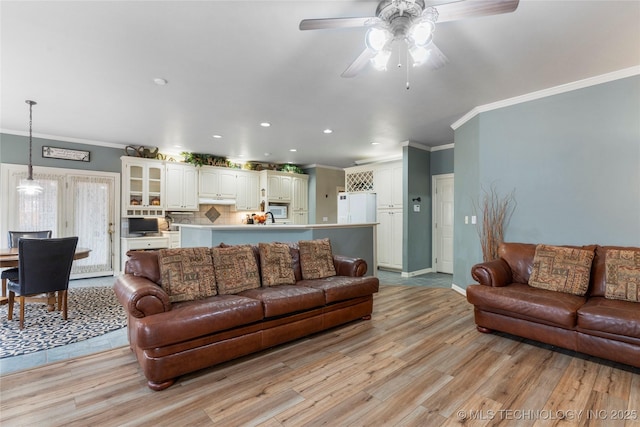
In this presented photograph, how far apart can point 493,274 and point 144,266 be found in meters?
3.44

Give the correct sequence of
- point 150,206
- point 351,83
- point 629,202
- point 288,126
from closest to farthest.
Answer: point 629,202 → point 351,83 → point 288,126 → point 150,206

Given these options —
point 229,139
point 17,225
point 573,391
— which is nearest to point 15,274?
point 17,225

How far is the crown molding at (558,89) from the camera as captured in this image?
3072 mm

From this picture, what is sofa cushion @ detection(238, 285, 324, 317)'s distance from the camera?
265 cm

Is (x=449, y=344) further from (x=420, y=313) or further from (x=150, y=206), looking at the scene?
(x=150, y=206)

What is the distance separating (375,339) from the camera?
9.69 feet

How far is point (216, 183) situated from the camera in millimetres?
7137

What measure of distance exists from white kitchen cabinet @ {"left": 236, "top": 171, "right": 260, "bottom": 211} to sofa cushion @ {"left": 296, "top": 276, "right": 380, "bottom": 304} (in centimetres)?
460

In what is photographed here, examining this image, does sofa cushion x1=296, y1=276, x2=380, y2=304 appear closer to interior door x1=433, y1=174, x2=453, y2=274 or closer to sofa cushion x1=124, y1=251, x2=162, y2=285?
sofa cushion x1=124, y1=251, x2=162, y2=285

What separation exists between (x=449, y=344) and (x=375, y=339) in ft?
2.22

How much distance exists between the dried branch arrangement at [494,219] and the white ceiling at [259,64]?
4.12 feet

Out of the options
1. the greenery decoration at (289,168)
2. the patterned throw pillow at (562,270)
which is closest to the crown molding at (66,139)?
the greenery decoration at (289,168)

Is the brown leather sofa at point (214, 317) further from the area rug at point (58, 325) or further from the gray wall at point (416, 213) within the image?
the gray wall at point (416, 213)

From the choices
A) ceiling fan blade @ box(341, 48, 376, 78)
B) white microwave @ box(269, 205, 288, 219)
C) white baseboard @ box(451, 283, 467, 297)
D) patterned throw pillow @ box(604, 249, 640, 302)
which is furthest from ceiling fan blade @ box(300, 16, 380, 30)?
white microwave @ box(269, 205, 288, 219)
